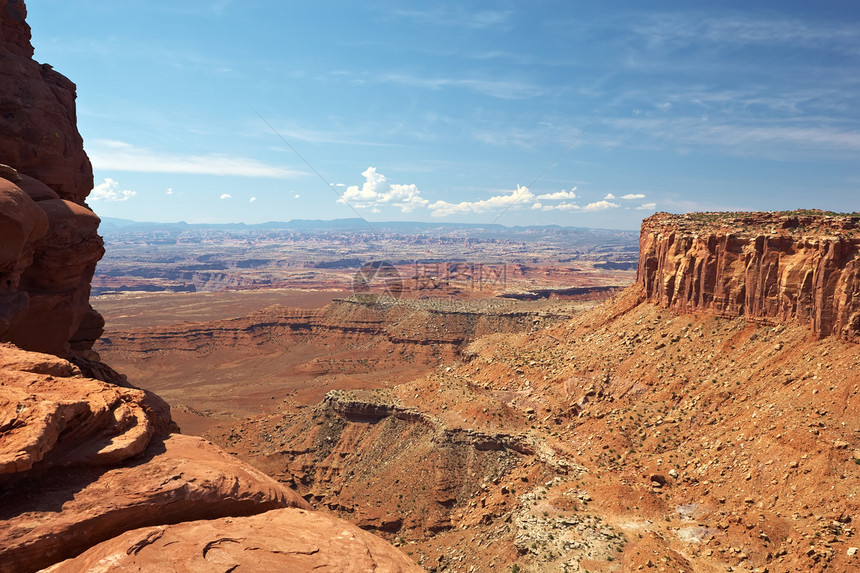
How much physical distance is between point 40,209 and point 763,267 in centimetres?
4550

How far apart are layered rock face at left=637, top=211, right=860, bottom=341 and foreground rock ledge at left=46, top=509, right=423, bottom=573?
3540cm

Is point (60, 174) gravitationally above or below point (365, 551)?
above

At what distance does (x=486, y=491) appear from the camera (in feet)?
139

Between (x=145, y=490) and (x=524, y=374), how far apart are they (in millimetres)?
45060

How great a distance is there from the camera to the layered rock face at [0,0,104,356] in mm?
19938

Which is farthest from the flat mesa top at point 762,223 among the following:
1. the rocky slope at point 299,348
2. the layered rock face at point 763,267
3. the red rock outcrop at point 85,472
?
the rocky slope at point 299,348

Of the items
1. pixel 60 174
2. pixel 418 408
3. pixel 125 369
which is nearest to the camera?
pixel 60 174

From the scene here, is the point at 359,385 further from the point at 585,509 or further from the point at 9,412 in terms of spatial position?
the point at 9,412

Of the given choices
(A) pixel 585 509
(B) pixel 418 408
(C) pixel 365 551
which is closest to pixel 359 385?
(B) pixel 418 408

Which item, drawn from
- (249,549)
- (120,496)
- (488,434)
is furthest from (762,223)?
(120,496)

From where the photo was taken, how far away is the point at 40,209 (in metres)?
20.8

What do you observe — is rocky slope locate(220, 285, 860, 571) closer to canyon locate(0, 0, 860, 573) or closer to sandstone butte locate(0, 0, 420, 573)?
canyon locate(0, 0, 860, 573)

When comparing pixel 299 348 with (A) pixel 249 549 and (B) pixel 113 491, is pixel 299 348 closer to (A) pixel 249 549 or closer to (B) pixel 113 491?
(B) pixel 113 491

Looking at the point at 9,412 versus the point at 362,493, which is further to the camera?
the point at 362,493
